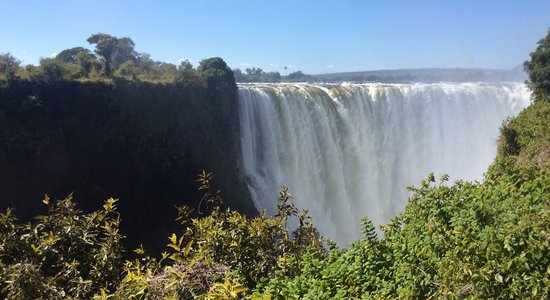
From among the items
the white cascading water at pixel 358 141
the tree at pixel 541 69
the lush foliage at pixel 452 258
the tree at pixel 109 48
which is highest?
the tree at pixel 109 48

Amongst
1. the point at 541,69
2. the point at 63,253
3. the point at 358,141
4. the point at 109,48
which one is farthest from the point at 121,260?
the point at 109,48

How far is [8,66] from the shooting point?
1594 cm

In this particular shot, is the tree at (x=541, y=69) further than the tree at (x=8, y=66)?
Yes

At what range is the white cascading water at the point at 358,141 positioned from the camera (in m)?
21.6

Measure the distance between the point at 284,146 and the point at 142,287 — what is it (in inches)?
718

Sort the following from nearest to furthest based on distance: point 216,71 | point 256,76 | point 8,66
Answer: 1. point 8,66
2. point 216,71
3. point 256,76

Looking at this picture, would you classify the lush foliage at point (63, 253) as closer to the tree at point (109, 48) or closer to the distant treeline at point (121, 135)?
the distant treeline at point (121, 135)

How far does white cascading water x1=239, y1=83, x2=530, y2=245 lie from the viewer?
21609mm

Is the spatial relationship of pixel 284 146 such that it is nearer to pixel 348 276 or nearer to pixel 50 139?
pixel 50 139

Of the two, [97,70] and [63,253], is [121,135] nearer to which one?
[97,70]

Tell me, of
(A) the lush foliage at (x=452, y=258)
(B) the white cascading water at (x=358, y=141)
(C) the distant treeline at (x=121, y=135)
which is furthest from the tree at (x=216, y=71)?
(A) the lush foliage at (x=452, y=258)

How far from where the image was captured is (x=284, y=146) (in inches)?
851

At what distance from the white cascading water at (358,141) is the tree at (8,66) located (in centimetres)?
988

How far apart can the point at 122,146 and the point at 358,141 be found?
1273 cm
